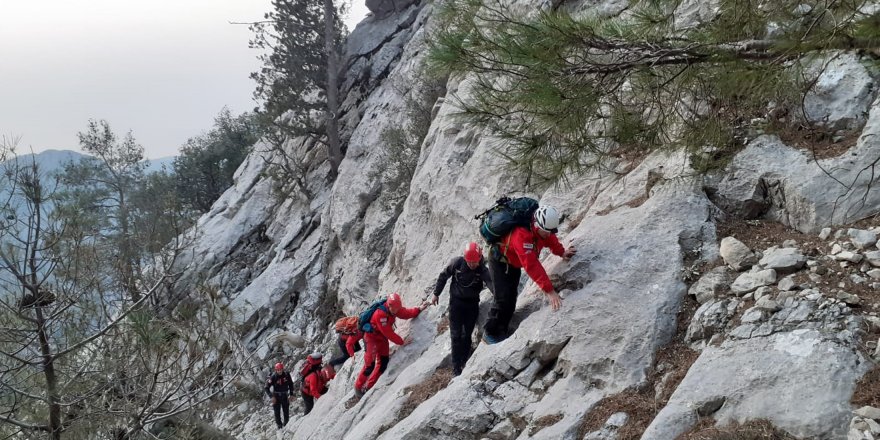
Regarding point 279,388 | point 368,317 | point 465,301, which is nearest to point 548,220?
point 465,301

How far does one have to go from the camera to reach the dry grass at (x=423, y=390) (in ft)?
22.0

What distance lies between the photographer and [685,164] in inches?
253

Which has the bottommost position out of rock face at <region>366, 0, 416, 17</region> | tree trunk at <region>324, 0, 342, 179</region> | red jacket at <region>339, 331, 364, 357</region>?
red jacket at <region>339, 331, 364, 357</region>

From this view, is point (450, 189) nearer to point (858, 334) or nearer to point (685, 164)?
point (685, 164)

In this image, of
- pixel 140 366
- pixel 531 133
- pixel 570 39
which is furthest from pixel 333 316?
pixel 570 39

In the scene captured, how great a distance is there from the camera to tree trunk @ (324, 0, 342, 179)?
2194cm

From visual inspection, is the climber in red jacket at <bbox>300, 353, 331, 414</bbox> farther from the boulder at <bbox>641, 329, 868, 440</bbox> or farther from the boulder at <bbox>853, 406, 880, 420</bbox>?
the boulder at <bbox>853, 406, 880, 420</bbox>

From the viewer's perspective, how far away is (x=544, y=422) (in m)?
4.88

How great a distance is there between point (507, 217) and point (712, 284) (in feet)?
7.40

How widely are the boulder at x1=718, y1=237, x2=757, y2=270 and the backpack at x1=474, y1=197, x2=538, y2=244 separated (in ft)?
6.73

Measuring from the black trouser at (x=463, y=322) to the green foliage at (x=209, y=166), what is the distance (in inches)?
1094

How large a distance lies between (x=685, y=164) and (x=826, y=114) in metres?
1.58

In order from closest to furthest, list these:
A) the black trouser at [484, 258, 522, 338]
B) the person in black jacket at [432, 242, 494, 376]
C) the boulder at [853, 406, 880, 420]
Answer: the boulder at [853, 406, 880, 420] → the black trouser at [484, 258, 522, 338] → the person in black jacket at [432, 242, 494, 376]

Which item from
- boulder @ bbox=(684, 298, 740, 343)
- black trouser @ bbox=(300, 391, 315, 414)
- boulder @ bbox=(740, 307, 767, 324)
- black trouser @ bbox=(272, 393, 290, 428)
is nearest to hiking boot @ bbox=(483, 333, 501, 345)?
boulder @ bbox=(684, 298, 740, 343)
